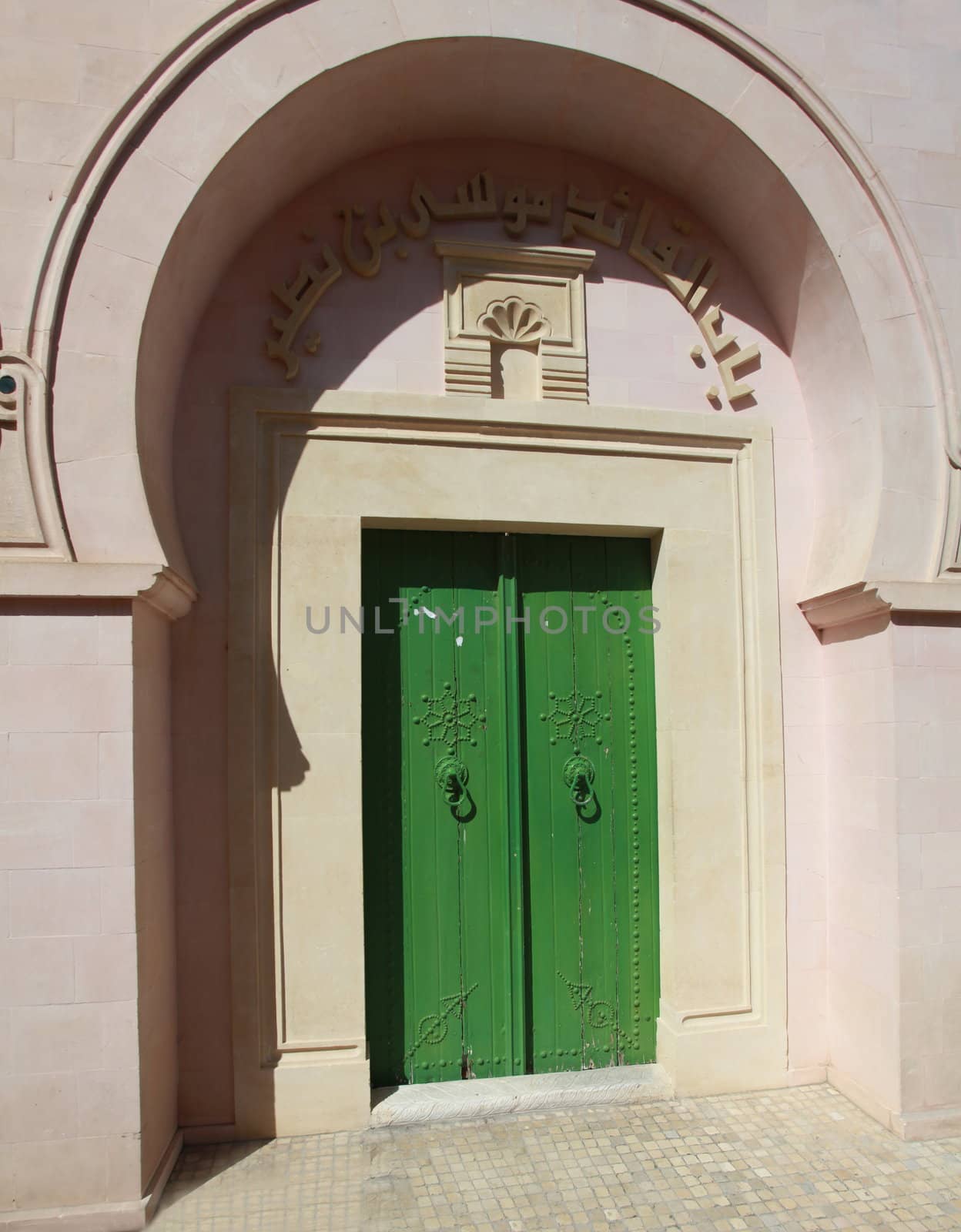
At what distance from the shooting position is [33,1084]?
3.81 m

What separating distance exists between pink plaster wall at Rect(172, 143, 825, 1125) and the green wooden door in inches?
32.1

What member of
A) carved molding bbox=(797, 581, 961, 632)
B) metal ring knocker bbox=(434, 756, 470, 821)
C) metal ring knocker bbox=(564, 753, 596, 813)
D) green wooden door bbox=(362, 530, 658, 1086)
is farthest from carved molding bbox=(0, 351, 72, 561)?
carved molding bbox=(797, 581, 961, 632)

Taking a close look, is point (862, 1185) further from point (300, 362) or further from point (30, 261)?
point (30, 261)

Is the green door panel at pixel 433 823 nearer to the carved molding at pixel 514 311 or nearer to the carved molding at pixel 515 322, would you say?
the carved molding at pixel 514 311

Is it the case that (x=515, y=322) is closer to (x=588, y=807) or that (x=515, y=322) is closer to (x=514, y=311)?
(x=514, y=311)

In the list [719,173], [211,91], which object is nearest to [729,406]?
[719,173]

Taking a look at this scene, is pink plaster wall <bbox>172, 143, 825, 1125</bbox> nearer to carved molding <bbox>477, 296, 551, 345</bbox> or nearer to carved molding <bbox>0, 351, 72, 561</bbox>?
carved molding <bbox>477, 296, 551, 345</bbox>

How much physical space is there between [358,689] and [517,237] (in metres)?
2.76

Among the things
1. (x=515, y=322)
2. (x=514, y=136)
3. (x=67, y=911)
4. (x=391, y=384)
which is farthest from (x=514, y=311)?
(x=67, y=911)

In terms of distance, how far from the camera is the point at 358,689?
484cm

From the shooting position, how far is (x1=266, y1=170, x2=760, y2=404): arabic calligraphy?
496 centimetres

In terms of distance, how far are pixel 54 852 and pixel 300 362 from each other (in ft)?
9.00

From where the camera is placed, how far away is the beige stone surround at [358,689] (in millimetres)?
4668

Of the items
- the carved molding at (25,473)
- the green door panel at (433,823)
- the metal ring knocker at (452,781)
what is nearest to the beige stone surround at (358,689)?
the green door panel at (433,823)
